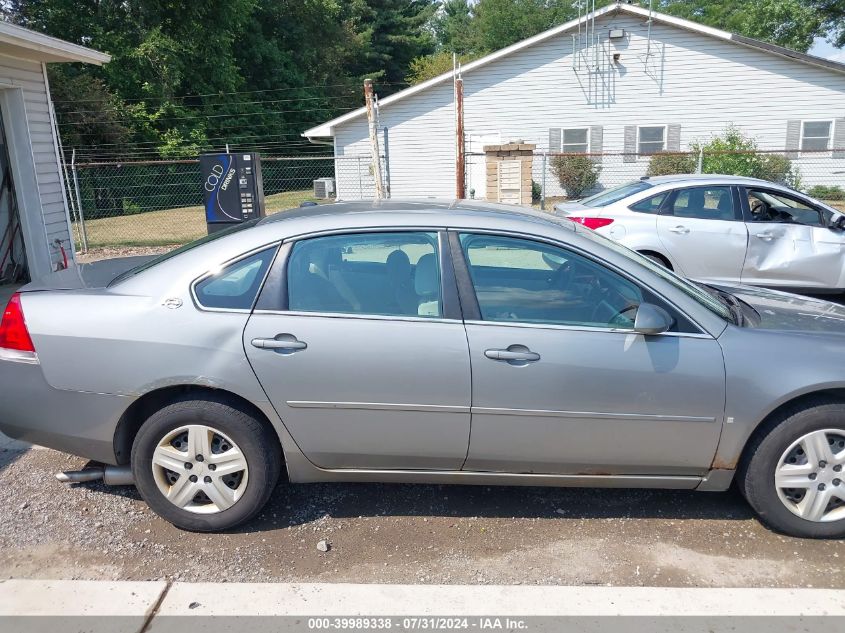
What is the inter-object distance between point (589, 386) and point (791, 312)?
1313 millimetres

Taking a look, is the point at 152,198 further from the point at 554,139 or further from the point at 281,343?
the point at 281,343

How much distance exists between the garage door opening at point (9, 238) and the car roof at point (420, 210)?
25.3ft

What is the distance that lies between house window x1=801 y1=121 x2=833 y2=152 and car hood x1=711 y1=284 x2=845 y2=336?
1970 centimetres

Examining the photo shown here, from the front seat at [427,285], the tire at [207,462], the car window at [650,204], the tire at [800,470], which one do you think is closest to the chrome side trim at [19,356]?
the tire at [207,462]

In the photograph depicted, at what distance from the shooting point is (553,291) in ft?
11.4

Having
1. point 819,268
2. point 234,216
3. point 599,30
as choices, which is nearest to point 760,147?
point 599,30

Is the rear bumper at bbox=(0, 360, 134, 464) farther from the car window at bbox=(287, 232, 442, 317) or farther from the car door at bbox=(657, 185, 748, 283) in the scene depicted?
the car door at bbox=(657, 185, 748, 283)

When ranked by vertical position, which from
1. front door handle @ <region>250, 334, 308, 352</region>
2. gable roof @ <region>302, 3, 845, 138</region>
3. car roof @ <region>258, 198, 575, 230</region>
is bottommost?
front door handle @ <region>250, 334, 308, 352</region>

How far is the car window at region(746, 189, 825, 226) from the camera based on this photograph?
758 cm

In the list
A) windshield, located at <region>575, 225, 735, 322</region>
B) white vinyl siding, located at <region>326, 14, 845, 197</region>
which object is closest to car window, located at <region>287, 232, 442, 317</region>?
windshield, located at <region>575, 225, 735, 322</region>

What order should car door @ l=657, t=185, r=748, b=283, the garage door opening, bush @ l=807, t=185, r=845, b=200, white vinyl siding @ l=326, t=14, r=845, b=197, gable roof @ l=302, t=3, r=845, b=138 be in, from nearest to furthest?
car door @ l=657, t=185, r=748, b=283, the garage door opening, bush @ l=807, t=185, r=845, b=200, gable roof @ l=302, t=3, r=845, b=138, white vinyl siding @ l=326, t=14, r=845, b=197

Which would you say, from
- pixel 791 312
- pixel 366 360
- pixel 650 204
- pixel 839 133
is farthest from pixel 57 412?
pixel 839 133
